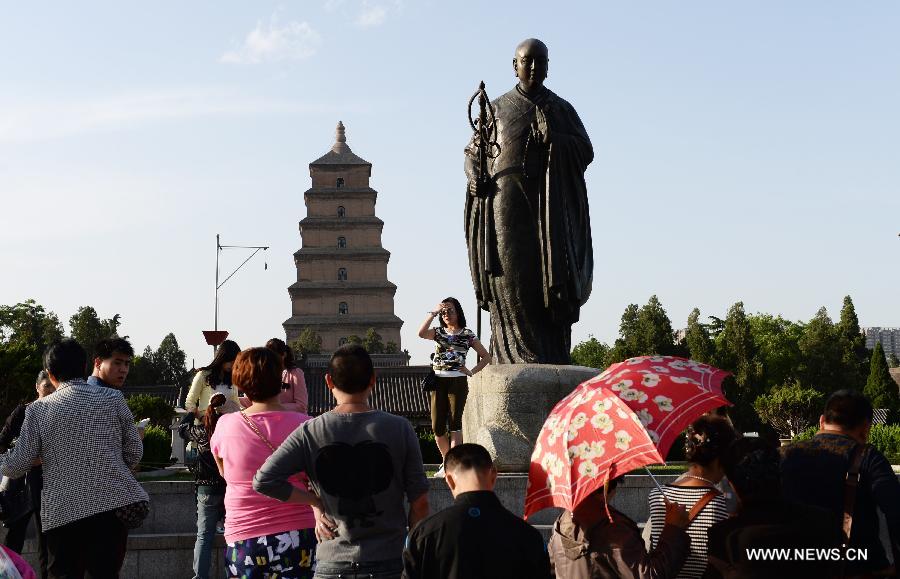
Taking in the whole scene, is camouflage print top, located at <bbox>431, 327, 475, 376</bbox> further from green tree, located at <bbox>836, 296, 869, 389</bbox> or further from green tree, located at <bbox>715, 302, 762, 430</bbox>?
green tree, located at <bbox>836, 296, 869, 389</bbox>

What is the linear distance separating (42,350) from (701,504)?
45.6 meters

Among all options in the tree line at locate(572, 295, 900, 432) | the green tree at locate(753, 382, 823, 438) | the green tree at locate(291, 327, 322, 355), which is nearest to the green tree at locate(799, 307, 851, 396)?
the tree line at locate(572, 295, 900, 432)

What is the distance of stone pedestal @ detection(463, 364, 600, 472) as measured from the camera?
32.4ft

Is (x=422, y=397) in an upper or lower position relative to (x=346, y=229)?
lower

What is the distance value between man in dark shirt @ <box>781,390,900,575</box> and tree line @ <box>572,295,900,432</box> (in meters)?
42.7

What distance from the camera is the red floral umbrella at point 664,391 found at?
4.69 metres

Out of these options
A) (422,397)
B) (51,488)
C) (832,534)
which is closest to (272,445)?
(51,488)

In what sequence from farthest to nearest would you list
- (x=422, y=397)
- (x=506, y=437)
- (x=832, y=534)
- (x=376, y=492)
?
(x=422, y=397)
(x=506, y=437)
(x=376, y=492)
(x=832, y=534)

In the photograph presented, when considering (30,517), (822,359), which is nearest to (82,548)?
(30,517)

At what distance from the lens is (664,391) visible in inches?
191

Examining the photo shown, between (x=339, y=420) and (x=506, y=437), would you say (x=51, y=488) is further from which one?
(x=506, y=437)

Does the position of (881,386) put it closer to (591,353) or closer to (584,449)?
(591,353)

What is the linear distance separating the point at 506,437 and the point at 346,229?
73593mm

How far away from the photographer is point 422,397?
1801 inches
